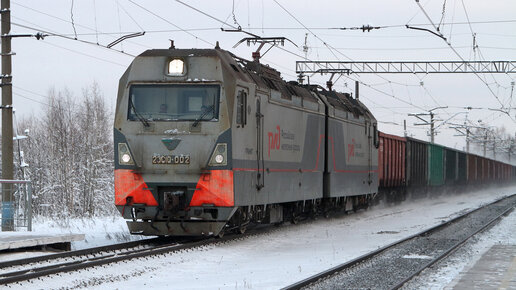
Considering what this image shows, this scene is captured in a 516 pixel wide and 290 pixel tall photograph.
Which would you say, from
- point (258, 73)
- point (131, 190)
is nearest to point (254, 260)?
point (131, 190)

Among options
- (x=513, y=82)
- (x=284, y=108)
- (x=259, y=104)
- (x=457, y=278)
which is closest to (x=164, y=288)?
(x=457, y=278)

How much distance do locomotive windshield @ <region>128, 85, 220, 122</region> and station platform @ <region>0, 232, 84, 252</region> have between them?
2.70m

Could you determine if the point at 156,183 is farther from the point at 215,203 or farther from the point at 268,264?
the point at 268,264

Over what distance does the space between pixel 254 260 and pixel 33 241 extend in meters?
3.86

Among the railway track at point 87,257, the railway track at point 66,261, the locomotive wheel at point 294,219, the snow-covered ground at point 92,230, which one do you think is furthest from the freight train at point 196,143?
the locomotive wheel at point 294,219

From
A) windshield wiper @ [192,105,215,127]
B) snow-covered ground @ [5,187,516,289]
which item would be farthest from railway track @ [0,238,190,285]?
windshield wiper @ [192,105,215,127]

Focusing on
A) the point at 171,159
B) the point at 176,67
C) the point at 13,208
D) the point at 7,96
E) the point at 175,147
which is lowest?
the point at 13,208

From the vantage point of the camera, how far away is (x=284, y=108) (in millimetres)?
17609

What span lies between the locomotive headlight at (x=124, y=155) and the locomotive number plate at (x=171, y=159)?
0.49 m

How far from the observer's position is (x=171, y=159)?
1429cm

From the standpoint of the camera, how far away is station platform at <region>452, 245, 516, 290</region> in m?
10.0

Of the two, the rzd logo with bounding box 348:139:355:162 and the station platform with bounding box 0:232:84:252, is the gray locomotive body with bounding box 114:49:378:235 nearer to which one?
the station platform with bounding box 0:232:84:252

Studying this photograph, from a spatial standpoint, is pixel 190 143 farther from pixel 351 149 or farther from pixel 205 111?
pixel 351 149

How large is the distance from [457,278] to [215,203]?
512cm
